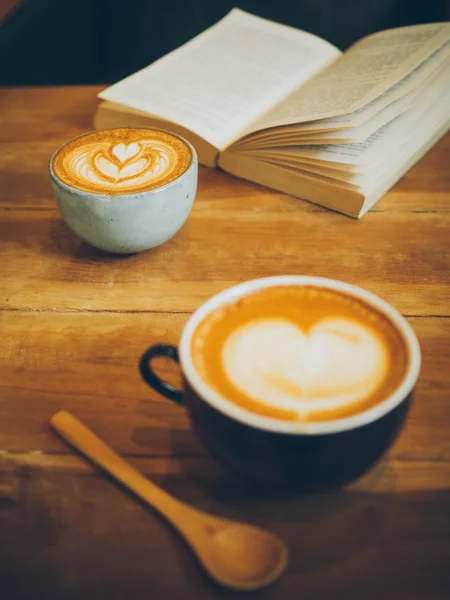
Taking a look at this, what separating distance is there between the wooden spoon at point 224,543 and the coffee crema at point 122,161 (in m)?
0.34

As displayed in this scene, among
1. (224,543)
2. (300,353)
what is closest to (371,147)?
(300,353)

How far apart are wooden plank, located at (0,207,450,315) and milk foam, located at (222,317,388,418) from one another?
7.7 inches

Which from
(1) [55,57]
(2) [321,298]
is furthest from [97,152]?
(1) [55,57]

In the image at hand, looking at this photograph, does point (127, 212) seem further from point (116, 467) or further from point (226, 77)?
point (226, 77)

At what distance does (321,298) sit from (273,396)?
0.11 meters

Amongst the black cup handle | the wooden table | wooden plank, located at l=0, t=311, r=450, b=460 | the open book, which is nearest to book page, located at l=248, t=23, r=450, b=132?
the open book

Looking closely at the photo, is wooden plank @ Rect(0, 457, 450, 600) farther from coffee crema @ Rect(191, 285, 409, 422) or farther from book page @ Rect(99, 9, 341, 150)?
book page @ Rect(99, 9, 341, 150)

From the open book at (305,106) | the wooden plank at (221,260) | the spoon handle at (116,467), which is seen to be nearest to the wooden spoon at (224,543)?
the spoon handle at (116,467)

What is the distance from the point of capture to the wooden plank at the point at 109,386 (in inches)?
19.3

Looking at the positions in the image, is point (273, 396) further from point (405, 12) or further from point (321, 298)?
point (405, 12)

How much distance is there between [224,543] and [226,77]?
788mm

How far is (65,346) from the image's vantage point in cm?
59

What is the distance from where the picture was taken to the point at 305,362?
43 centimetres

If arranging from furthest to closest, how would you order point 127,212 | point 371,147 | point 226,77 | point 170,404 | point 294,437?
point 226,77 < point 371,147 < point 127,212 < point 170,404 < point 294,437
